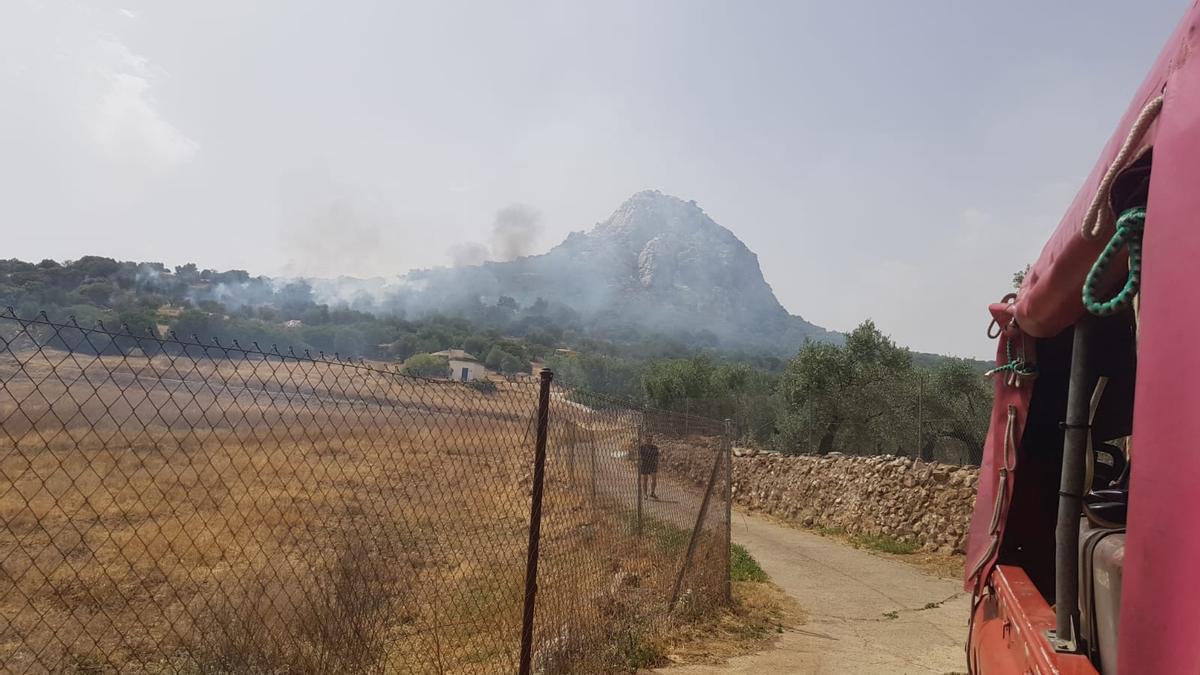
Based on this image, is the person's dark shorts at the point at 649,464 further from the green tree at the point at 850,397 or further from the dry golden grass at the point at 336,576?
the green tree at the point at 850,397

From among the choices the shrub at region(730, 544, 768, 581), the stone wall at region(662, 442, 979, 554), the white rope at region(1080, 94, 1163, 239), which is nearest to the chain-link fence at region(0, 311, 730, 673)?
the shrub at region(730, 544, 768, 581)

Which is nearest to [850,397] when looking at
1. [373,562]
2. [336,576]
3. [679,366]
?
[679,366]

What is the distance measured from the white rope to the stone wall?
13.0 m

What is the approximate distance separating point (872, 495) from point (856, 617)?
792cm

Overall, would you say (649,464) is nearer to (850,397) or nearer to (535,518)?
(535,518)

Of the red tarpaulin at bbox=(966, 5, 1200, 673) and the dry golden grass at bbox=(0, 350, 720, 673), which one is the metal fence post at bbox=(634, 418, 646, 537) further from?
the red tarpaulin at bbox=(966, 5, 1200, 673)

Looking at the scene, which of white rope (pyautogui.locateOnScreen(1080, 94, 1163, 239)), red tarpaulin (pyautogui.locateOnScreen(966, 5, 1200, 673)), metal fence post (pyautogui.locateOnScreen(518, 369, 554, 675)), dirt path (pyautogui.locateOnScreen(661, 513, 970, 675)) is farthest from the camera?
dirt path (pyautogui.locateOnScreen(661, 513, 970, 675))

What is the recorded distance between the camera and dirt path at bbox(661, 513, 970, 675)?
6262 millimetres

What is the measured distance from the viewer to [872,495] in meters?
15.8

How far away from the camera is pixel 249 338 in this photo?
44.4 meters

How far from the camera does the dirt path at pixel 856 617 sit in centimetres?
626

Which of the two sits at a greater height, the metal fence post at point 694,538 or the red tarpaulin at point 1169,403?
the red tarpaulin at point 1169,403

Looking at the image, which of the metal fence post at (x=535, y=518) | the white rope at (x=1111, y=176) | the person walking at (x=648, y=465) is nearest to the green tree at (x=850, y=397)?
the person walking at (x=648, y=465)

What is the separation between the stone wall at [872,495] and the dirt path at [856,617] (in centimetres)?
139
